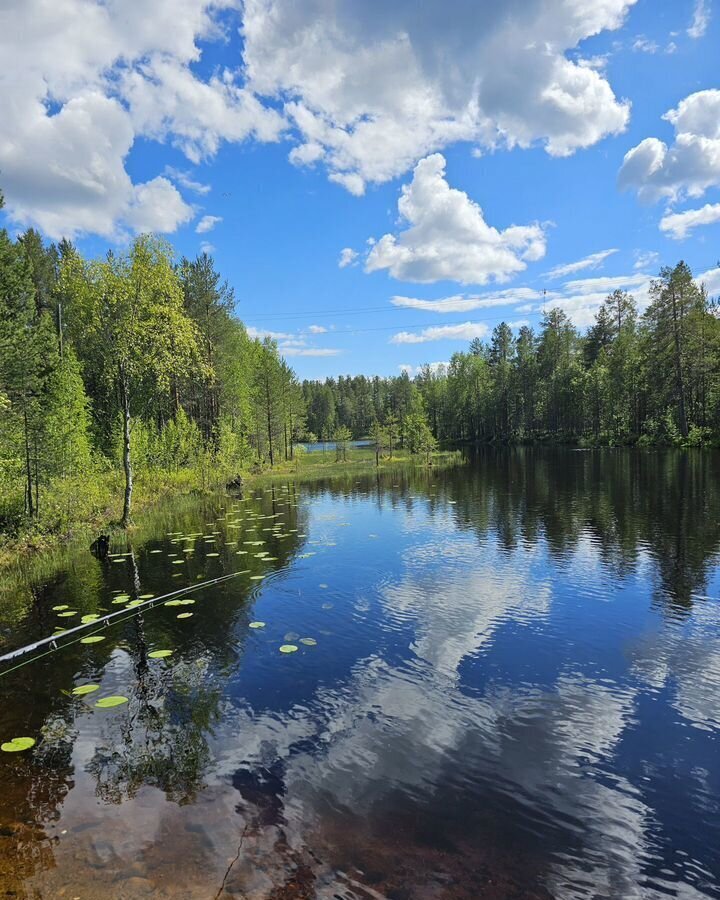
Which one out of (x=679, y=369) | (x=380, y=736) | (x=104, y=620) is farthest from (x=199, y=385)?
(x=679, y=369)

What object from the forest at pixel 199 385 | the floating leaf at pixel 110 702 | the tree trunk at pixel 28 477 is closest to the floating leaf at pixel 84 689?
the floating leaf at pixel 110 702

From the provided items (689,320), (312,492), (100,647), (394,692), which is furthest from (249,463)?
(689,320)

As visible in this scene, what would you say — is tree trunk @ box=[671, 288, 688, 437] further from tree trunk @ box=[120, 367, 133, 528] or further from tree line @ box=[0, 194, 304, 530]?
tree trunk @ box=[120, 367, 133, 528]

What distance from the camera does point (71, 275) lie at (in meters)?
19.9

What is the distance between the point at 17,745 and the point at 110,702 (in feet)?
4.25

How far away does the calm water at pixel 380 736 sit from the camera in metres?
4.69

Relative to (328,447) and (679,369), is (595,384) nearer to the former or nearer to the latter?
(679,369)

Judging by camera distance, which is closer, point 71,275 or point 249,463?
point 71,275

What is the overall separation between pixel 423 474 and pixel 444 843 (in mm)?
41848

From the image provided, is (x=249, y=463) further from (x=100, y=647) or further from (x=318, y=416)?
(x=318, y=416)

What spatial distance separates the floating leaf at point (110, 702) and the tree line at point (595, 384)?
56.9 metres

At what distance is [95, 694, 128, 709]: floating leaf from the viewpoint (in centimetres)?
766

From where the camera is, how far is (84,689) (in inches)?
323

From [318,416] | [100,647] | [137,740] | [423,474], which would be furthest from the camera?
[318,416]
